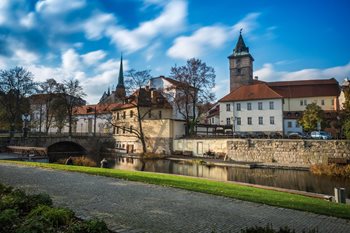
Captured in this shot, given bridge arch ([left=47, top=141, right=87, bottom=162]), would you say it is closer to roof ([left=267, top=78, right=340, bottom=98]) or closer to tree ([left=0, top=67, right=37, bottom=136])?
tree ([left=0, top=67, right=37, bottom=136])

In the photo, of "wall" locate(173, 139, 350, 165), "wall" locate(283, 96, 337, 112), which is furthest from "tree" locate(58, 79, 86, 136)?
"wall" locate(283, 96, 337, 112)

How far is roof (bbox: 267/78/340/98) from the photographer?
6451cm

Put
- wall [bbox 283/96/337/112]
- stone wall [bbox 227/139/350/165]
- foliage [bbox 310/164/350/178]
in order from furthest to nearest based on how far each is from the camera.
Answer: wall [bbox 283/96/337/112] → stone wall [bbox 227/139/350/165] → foliage [bbox 310/164/350/178]

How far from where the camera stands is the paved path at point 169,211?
21.1ft

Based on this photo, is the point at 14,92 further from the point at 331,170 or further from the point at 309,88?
the point at 309,88

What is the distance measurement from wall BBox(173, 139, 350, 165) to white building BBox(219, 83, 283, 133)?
600 inches

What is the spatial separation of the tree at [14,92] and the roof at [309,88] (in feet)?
179

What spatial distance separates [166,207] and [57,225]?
334cm

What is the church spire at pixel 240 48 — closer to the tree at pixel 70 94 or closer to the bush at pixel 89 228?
the tree at pixel 70 94

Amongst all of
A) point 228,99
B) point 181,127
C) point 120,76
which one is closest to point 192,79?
point 181,127

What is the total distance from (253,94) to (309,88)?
1983 cm

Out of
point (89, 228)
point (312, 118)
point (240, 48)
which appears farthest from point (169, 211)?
point (240, 48)

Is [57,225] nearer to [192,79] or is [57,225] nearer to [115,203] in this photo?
[115,203]

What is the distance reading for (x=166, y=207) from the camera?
812 cm
